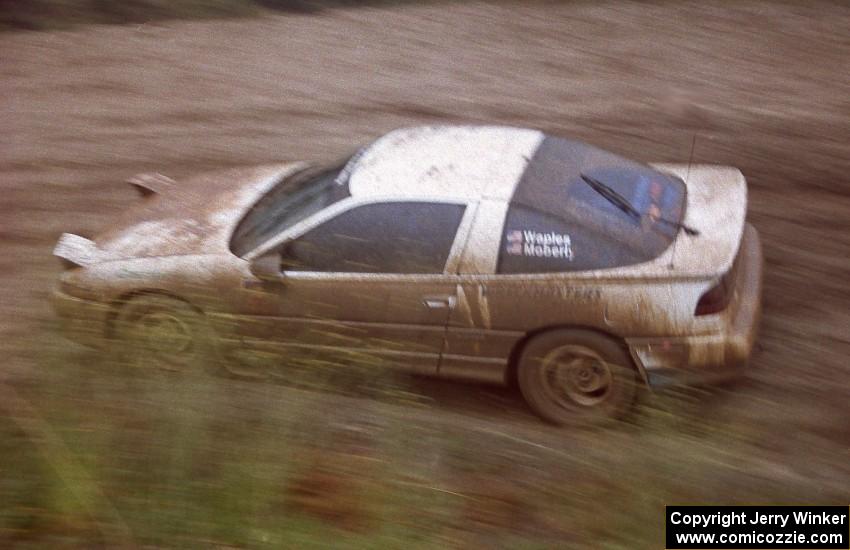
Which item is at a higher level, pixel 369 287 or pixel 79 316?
pixel 369 287

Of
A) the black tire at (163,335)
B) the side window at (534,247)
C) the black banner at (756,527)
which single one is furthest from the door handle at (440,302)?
the black banner at (756,527)

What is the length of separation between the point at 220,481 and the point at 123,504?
A: 0.37 m

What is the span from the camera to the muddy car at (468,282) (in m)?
4.98

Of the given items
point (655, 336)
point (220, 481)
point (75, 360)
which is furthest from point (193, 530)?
point (655, 336)

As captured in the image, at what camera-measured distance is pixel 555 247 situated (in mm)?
5020

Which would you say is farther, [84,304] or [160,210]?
[160,210]

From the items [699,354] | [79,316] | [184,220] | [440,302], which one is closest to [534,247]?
[440,302]

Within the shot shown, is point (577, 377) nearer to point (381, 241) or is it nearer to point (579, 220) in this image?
point (579, 220)

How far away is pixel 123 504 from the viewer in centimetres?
369

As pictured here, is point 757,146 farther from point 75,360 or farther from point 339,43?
point 75,360

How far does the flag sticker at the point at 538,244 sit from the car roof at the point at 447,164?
0.23 metres

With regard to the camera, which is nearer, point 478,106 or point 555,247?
point 555,247

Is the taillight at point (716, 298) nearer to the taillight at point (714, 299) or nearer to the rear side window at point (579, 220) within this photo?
the taillight at point (714, 299)

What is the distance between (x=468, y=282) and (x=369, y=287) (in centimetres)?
54
